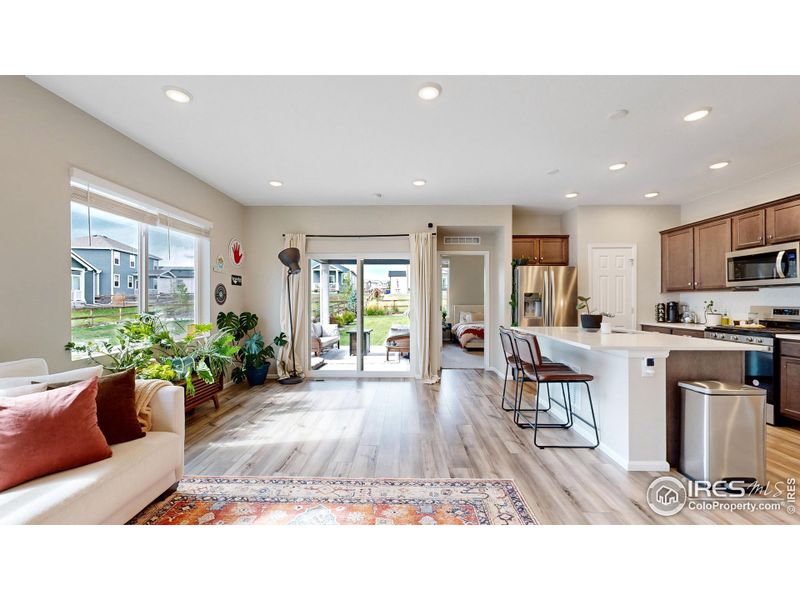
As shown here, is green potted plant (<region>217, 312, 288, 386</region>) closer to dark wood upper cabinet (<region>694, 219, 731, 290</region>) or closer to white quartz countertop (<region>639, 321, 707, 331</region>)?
white quartz countertop (<region>639, 321, 707, 331</region>)

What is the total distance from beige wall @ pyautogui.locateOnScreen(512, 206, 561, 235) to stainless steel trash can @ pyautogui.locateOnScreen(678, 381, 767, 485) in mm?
3850

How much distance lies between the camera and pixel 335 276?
514 cm

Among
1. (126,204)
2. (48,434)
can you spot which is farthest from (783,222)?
(126,204)

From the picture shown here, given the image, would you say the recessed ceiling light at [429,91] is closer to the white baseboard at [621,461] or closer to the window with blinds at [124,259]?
the window with blinds at [124,259]

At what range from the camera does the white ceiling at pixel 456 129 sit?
88.0 inches

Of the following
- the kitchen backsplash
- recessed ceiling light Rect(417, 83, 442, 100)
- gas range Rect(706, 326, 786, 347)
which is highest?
recessed ceiling light Rect(417, 83, 442, 100)

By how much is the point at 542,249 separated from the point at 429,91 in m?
3.69

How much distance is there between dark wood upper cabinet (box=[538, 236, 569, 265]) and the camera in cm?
526

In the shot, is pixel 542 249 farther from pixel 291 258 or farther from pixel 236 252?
pixel 236 252

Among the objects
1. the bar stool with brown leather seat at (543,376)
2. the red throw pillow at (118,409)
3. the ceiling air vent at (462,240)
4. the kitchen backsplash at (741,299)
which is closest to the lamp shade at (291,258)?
the ceiling air vent at (462,240)

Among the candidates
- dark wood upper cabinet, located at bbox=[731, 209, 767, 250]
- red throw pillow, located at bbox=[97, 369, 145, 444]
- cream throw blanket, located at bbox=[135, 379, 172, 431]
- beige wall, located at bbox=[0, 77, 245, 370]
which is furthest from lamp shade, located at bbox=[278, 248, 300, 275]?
dark wood upper cabinet, located at bbox=[731, 209, 767, 250]

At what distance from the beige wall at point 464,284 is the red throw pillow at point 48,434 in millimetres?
8051

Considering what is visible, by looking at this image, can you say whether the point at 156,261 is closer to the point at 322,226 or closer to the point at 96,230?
the point at 96,230
